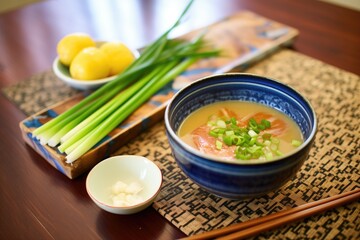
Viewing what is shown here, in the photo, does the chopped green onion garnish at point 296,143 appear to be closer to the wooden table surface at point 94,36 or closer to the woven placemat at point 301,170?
the woven placemat at point 301,170

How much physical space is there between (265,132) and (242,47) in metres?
0.66

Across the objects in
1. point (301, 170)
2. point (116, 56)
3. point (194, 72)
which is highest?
point (116, 56)

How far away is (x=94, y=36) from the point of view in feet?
5.96

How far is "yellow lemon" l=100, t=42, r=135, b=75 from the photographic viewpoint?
143 cm

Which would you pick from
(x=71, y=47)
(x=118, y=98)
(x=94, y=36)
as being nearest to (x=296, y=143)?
(x=118, y=98)

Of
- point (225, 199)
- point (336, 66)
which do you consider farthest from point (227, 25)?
point (225, 199)

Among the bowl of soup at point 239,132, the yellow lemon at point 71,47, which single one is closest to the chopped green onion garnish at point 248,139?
the bowl of soup at point 239,132

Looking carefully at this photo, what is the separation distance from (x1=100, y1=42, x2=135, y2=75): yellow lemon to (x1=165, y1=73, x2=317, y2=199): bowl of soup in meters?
0.44

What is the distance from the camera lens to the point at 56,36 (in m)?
1.81

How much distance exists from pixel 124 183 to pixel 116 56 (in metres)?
0.57

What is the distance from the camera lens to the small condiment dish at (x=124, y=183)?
0.95 m

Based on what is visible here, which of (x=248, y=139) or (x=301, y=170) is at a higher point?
(x=248, y=139)

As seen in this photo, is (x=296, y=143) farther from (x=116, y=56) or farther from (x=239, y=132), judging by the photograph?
(x=116, y=56)

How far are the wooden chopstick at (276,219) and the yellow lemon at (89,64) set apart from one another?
0.72m
